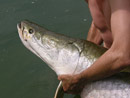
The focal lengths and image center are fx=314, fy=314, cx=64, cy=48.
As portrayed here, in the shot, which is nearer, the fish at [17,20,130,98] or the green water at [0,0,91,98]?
the fish at [17,20,130,98]

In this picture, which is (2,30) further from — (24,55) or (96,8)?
(96,8)

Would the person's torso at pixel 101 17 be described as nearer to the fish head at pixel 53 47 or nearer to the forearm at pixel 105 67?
the fish head at pixel 53 47

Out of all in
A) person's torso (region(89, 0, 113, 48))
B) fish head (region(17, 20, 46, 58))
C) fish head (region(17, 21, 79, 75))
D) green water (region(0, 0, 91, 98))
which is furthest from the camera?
green water (region(0, 0, 91, 98))

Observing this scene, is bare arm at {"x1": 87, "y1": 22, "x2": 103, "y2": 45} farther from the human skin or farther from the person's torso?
the human skin

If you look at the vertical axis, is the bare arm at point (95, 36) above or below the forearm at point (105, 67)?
below

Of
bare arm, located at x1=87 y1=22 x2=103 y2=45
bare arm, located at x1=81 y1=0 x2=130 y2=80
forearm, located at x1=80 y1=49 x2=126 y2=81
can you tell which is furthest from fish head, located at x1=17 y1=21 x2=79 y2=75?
bare arm, located at x1=87 y1=22 x2=103 y2=45

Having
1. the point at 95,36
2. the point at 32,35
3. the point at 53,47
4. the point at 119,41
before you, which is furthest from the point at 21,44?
the point at 119,41

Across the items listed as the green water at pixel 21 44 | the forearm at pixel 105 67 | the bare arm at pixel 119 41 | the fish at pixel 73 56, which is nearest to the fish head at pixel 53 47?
A: the fish at pixel 73 56
